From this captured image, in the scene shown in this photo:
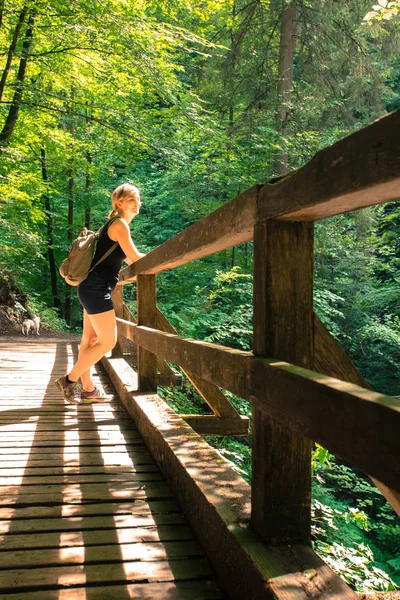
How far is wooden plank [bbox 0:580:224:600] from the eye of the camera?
171cm

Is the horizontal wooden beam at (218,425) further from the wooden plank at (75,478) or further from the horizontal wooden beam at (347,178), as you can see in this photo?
the horizontal wooden beam at (347,178)

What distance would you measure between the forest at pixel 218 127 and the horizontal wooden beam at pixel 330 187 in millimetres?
7307

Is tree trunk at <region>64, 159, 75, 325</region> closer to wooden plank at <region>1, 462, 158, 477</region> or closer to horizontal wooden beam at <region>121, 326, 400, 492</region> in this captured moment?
wooden plank at <region>1, 462, 158, 477</region>

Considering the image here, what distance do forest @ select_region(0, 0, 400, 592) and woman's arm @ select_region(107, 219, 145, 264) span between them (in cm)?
568

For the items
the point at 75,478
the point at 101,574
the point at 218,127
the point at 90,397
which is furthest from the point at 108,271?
the point at 218,127

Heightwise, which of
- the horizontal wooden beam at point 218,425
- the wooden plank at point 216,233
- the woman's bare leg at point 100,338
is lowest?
the horizontal wooden beam at point 218,425

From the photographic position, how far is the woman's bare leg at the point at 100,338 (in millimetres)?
4129

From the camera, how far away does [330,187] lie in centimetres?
126

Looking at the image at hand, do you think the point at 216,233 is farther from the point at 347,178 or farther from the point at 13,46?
the point at 13,46

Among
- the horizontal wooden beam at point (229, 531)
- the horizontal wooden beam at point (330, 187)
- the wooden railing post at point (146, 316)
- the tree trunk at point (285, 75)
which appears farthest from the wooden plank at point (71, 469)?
the tree trunk at point (285, 75)

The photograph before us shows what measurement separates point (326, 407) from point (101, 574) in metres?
1.11

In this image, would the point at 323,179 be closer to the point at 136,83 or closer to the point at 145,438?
the point at 145,438

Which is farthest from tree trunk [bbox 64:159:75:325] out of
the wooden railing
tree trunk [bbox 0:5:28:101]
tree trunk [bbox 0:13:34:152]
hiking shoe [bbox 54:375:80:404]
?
the wooden railing

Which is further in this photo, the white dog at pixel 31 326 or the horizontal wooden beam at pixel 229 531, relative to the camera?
the white dog at pixel 31 326
